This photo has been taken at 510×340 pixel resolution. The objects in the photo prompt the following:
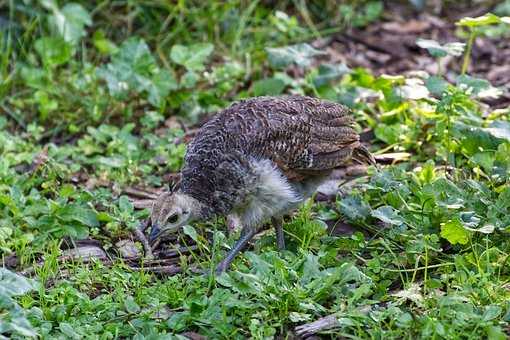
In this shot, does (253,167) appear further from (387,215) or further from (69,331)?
(69,331)

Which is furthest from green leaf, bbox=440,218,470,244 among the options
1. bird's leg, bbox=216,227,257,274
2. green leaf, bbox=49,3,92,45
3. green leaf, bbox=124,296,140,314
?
green leaf, bbox=49,3,92,45

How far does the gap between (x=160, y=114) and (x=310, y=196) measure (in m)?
1.89

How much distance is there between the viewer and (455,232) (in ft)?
16.7

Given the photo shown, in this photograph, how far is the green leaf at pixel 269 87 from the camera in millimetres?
7281

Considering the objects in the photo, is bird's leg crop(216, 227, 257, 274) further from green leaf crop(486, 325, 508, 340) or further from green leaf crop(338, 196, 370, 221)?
green leaf crop(486, 325, 508, 340)

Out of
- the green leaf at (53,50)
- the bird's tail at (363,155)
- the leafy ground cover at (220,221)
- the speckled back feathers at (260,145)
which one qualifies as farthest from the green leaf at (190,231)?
the green leaf at (53,50)

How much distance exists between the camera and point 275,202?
5398mm

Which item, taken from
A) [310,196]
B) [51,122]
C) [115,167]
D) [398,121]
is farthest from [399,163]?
[51,122]

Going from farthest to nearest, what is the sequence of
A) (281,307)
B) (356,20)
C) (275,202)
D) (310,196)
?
(356,20)
(310,196)
(275,202)
(281,307)

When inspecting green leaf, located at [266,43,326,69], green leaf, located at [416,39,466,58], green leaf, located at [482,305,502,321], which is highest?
green leaf, located at [416,39,466,58]

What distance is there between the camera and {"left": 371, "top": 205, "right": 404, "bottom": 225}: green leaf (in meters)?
5.27

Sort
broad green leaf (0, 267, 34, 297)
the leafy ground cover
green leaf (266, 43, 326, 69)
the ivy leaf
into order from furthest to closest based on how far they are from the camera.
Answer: the ivy leaf < green leaf (266, 43, 326, 69) < the leafy ground cover < broad green leaf (0, 267, 34, 297)

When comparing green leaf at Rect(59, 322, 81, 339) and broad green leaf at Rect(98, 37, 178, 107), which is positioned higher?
broad green leaf at Rect(98, 37, 178, 107)

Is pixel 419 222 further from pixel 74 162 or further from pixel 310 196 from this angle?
pixel 74 162
